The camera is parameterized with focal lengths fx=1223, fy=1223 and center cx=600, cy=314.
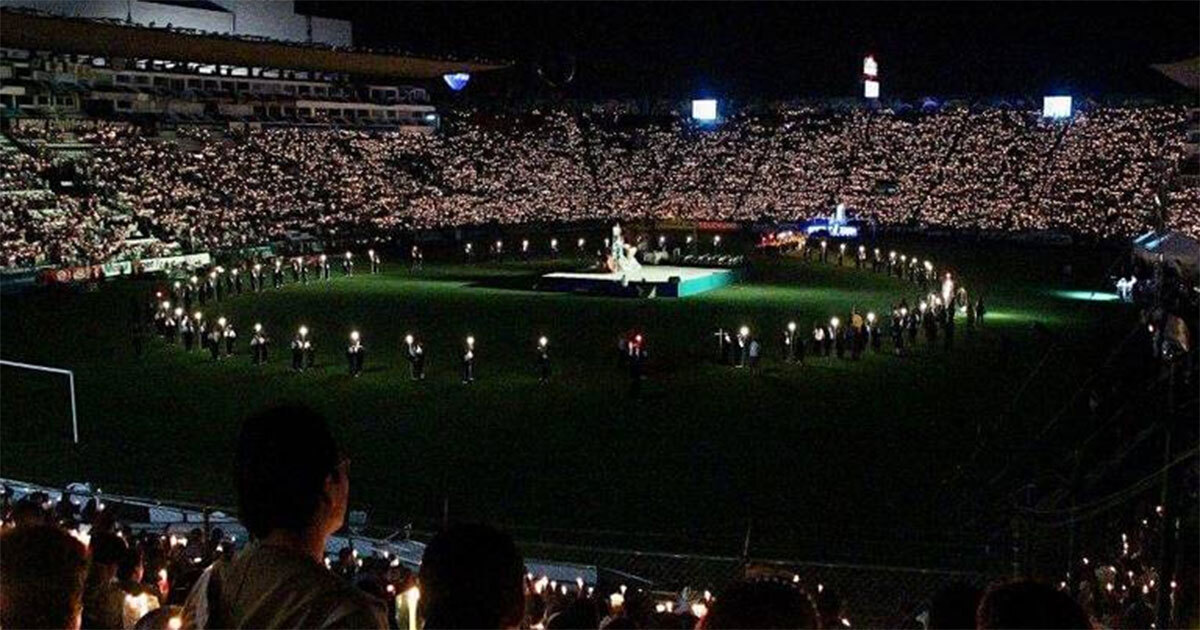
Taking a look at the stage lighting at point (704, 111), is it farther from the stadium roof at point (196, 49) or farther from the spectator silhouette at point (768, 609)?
the spectator silhouette at point (768, 609)

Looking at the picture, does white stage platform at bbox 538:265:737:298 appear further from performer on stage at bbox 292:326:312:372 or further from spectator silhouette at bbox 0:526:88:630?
spectator silhouette at bbox 0:526:88:630

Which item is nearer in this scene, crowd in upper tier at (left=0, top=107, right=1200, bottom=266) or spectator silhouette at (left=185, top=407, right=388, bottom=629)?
spectator silhouette at (left=185, top=407, right=388, bottom=629)

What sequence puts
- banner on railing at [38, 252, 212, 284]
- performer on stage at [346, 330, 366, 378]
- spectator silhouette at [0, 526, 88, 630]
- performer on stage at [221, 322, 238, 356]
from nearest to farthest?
spectator silhouette at [0, 526, 88, 630], performer on stage at [346, 330, 366, 378], performer on stage at [221, 322, 238, 356], banner on railing at [38, 252, 212, 284]

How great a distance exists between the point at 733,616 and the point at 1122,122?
7870cm

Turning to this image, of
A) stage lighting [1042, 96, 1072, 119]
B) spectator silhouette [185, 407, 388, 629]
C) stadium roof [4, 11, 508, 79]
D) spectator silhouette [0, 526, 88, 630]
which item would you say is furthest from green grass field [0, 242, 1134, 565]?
stage lighting [1042, 96, 1072, 119]

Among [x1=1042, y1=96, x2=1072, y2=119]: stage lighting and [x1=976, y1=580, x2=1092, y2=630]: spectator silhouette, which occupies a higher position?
[x1=1042, y1=96, x2=1072, y2=119]: stage lighting

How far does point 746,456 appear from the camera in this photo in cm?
1864

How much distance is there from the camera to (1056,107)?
7719 cm

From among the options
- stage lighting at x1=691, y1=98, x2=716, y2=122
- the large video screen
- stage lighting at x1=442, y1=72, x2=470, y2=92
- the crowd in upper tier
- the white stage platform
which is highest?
stage lighting at x1=442, y1=72, x2=470, y2=92

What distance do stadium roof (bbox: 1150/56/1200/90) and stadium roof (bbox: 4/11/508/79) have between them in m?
41.9

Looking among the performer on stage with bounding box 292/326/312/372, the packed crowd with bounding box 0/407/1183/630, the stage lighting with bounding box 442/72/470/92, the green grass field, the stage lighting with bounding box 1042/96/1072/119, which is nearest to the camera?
the packed crowd with bounding box 0/407/1183/630

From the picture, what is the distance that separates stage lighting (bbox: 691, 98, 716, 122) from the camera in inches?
3489

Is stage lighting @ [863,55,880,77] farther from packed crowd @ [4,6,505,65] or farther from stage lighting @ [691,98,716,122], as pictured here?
packed crowd @ [4,6,505,65]

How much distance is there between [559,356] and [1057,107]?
5928 centimetres
